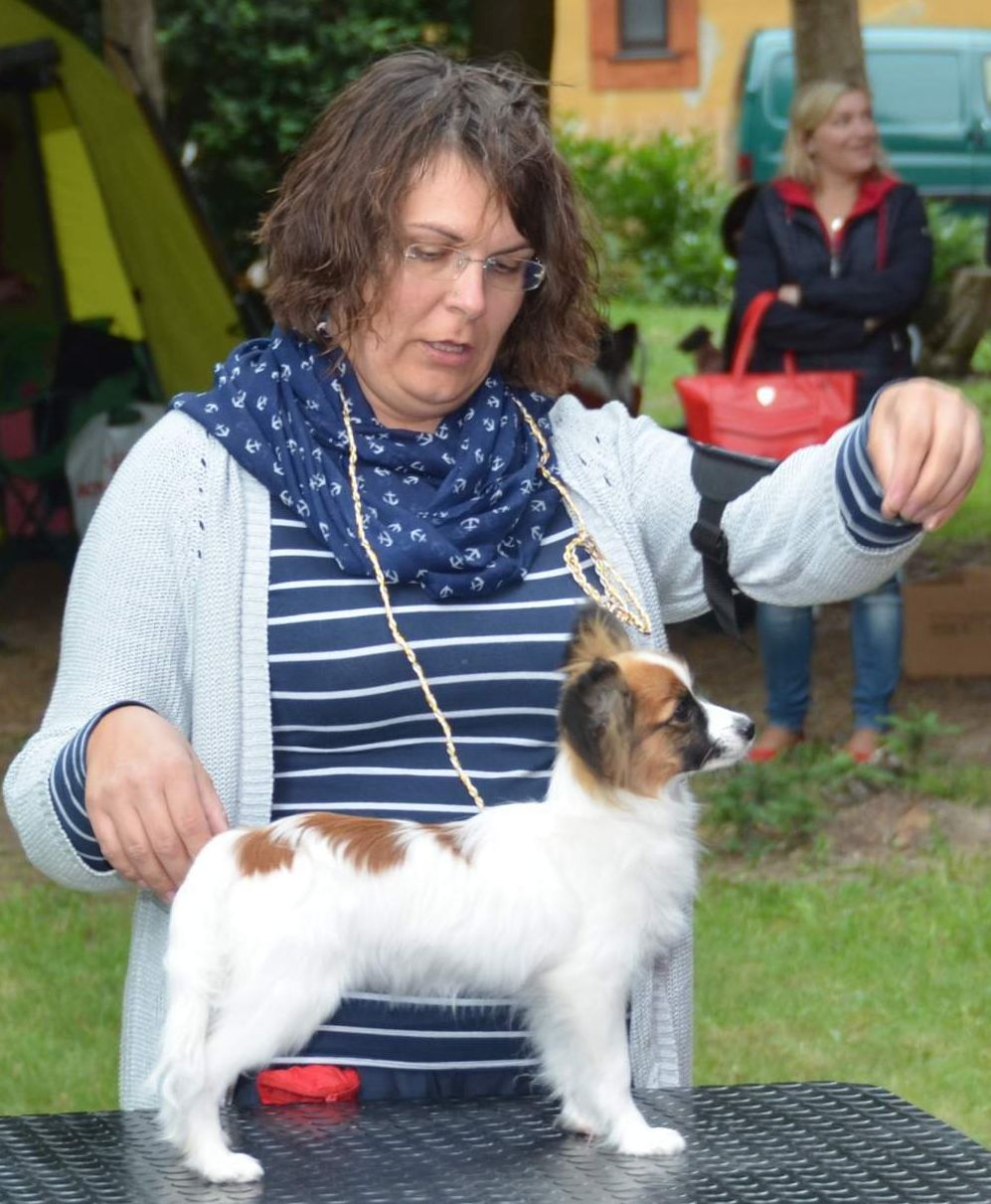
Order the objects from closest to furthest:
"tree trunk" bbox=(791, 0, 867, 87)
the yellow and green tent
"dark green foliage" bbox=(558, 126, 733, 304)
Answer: the yellow and green tent < "tree trunk" bbox=(791, 0, 867, 87) < "dark green foliage" bbox=(558, 126, 733, 304)

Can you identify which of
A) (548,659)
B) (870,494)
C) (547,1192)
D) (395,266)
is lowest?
(547,1192)

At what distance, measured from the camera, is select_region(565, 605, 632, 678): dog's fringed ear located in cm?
209

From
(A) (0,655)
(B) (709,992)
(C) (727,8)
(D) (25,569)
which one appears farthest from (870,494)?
(C) (727,8)

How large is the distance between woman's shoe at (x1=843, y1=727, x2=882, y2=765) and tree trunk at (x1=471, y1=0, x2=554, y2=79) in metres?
3.73

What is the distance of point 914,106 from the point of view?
64.5 ft

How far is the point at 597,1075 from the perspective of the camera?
203 centimetres

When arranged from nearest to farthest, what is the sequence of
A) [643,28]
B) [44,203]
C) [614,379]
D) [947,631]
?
[947,631] → [614,379] → [44,203] → [643,28]

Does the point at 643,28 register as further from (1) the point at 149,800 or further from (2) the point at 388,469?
(1) the point at 149,800

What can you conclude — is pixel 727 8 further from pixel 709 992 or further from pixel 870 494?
pixel 870 494

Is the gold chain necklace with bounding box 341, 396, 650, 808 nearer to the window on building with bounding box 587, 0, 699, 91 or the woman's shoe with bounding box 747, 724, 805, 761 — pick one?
the woman's shoe with bounding box 747, 724, 805, 761

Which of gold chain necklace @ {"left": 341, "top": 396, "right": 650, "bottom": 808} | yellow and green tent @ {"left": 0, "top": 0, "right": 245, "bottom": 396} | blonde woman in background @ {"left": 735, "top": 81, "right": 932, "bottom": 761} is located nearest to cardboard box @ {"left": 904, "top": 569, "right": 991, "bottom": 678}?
blonde woman in background @ {"left": 735, "top": 81, "right": 932, "bottom": 761}

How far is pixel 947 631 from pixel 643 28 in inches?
720

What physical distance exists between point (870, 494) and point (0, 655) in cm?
678

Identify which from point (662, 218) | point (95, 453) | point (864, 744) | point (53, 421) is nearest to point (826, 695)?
point (864, 744)
